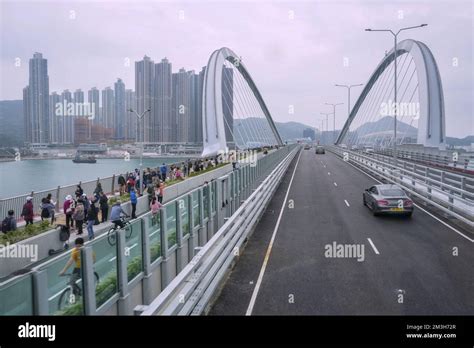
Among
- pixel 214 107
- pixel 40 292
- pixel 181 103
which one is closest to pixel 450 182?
pixel 40 292

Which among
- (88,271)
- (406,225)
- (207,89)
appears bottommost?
(406,225)

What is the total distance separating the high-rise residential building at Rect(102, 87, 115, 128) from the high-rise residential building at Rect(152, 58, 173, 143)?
868cm

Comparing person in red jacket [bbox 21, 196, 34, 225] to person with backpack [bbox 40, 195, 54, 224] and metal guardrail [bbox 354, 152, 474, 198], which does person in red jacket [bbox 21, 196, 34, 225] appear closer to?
person with backpack [bbox 40, 195, 54, 224]

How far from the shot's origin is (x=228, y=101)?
7175 centimetres

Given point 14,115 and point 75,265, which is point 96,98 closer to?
point 14,115

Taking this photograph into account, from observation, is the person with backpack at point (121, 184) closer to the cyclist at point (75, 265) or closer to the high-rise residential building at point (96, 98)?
the cyclist at point (75, 265)

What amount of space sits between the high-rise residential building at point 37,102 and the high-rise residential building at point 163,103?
57.6ft

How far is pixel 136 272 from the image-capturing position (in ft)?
24.8

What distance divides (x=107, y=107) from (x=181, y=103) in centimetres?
1335

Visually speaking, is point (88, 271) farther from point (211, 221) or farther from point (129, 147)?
point (129, 147)

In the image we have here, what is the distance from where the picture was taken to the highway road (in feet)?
26.3

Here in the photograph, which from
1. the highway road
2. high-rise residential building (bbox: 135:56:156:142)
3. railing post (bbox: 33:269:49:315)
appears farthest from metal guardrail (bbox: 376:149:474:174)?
high-rise residential building (bbox: 135:56:156:142)
